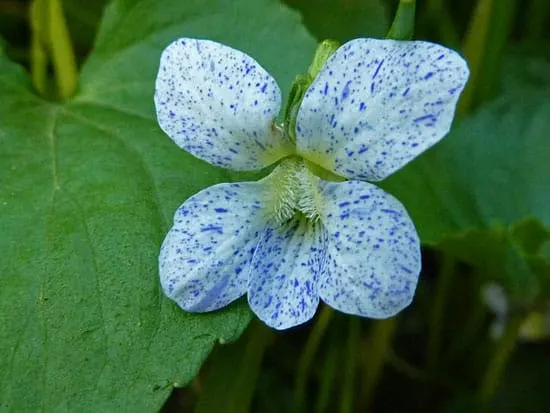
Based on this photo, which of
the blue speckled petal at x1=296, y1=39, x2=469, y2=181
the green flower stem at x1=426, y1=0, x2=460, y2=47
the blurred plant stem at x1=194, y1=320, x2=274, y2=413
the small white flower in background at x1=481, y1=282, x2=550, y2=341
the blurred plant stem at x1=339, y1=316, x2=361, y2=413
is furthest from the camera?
the green flower stem at x1=426, y1=0, x2=460, y2=47

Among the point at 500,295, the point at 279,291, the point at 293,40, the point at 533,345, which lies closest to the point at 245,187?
the point at 279,291

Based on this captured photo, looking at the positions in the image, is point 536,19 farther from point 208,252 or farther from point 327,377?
point 208,252

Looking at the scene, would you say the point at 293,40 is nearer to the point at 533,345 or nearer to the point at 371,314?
the point at 371,314

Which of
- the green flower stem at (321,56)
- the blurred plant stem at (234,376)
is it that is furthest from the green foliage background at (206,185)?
the green flower stem at (321,56)

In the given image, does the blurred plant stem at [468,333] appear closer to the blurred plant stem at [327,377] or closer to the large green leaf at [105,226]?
the blurred plant stem at [327,377]

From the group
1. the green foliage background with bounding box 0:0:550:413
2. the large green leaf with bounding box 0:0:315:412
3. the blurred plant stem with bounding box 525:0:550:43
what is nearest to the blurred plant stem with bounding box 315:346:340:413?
the green foliage background with bounding box 0:0:550:413

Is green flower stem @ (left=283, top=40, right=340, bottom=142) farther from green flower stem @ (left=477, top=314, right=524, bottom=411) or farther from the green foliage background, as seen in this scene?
green flower stem @ (left=477, top=314, right=524, bottom=411)
